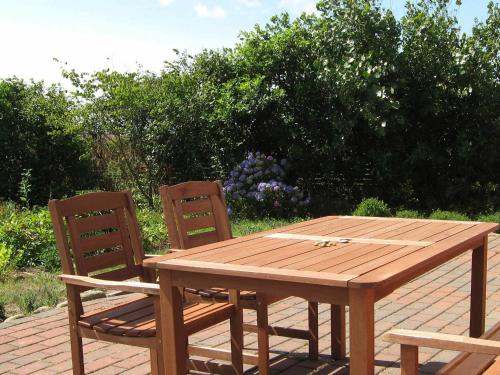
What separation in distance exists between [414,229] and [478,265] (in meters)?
0.46

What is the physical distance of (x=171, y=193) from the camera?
3.88 meters

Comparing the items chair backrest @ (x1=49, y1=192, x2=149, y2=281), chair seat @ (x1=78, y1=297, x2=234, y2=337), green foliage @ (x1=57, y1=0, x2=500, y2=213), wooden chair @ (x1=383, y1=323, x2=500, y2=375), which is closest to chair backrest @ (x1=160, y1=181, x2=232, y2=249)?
chair backrest @ (x1=49, y1=192, x2=149, y2=281)

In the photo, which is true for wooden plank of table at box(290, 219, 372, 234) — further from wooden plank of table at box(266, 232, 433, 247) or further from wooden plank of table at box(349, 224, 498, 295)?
wooden plank of table at box(349, 224, 498, 295)

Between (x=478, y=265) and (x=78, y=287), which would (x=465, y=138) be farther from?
(x=78, y=287)

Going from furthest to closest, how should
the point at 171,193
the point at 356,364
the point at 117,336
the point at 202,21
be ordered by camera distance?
the point at 202,21 → the point at 171,193 → the point at 117,336 → the point at 356,364

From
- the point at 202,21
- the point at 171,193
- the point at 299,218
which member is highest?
the point at 202,21

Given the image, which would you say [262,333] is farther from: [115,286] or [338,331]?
[115,286]

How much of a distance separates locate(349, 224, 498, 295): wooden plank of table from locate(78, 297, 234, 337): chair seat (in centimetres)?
107

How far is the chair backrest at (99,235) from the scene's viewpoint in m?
3.22

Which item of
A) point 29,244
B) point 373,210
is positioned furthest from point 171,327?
A: point 373,210

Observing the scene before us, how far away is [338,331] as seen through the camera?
12.9ft

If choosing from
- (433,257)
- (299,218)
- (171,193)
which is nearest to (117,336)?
(171,193)

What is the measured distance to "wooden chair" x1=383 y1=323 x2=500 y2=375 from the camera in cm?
206

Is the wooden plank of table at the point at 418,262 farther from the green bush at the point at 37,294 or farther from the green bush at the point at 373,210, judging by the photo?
the green bush at the point at 373,210
